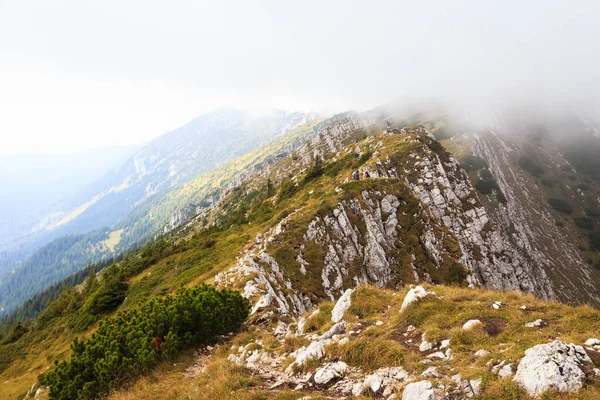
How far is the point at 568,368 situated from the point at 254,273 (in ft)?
82.3

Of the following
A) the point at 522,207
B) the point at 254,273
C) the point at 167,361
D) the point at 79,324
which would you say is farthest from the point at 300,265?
the point at 522,207

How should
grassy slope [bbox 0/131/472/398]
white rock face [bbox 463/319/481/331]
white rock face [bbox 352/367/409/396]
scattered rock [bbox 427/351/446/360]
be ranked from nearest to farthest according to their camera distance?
white rock face [bbox 352/367/409/396] < scattered rock [bbox 427/351/446/360] < white rock face [bbox 463/319/481/331] < grassy slope [bbox 0/131/472/398]

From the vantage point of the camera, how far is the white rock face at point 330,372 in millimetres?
10555

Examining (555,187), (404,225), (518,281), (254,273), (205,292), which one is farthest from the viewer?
(555,187)

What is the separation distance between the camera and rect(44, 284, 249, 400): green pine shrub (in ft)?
44.8

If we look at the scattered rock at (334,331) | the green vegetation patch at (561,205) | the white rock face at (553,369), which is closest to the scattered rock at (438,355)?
the white rock face at (553,369)

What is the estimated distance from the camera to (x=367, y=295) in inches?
679

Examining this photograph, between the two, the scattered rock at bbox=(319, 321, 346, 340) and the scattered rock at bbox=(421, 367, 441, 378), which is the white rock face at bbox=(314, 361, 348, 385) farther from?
the scattered rock at bbox=(421, 367, 441, 378)

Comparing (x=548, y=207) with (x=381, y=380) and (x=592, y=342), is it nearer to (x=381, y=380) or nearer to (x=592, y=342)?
(x=592, y=342)

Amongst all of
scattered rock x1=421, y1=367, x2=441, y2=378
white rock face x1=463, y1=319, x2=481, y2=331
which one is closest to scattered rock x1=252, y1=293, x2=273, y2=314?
white rock face x1=463, y1=319, x2=481, y2=331

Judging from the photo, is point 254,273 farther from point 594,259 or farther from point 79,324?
point 594,259

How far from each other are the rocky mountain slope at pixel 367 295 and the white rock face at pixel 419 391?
0.07 metres

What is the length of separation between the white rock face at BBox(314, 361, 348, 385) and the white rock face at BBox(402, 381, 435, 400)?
285 centimetres

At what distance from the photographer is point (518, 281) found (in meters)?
73.8
